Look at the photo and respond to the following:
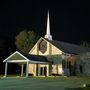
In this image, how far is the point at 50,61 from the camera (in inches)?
1705

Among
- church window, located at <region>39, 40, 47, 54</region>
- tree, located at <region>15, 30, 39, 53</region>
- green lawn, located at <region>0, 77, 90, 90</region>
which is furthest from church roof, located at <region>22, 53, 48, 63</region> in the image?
tree, located at <region>15, 30, 39, 53</region>

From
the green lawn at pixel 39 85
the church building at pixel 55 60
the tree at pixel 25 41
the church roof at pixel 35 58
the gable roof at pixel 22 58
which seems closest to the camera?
the green lawn at pixel 39 85

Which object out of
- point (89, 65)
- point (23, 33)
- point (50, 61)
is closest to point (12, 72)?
point (23, 33)

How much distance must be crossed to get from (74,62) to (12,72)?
63.8 feet

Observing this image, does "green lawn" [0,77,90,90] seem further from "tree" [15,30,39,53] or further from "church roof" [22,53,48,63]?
"tree" [15,30,39,53]

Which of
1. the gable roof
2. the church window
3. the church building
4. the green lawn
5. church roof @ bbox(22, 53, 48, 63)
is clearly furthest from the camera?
the church window

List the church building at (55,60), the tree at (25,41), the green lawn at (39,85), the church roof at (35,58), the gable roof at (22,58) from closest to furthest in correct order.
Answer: the green lawn at (39,85) < the gable roof at (22,58) < the church roof at (35,58) < the church building at (55,60) < the tree at (25,41)

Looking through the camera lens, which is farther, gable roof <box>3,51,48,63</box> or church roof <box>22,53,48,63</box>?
church roof <box>22,53,48,63</box>

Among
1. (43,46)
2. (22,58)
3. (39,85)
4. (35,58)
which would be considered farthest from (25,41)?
(39,85)

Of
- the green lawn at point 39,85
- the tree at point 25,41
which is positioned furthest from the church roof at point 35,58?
the tree at point 25,41

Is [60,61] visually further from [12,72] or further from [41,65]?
[12,72]

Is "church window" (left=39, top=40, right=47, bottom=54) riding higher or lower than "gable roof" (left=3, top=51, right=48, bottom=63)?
higher

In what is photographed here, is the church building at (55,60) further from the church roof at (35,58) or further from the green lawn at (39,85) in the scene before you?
the green lawn at (39,85)

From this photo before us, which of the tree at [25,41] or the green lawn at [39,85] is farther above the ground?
the tree at [25,41]
